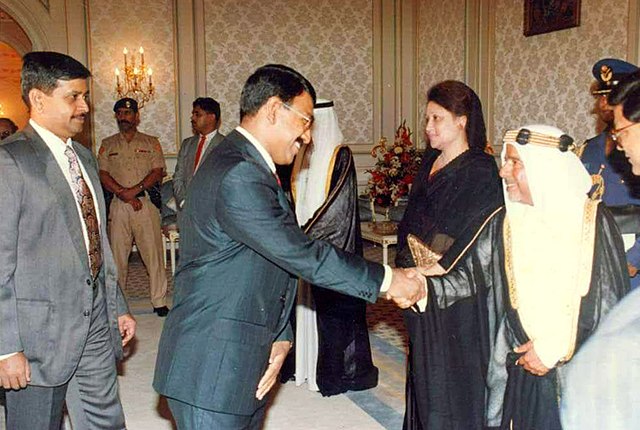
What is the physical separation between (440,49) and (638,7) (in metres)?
3.48

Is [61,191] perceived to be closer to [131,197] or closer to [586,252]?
[586,252]

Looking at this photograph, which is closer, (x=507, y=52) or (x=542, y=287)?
(x=542, y=287)

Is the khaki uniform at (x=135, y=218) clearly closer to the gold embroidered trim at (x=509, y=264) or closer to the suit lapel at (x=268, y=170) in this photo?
the suit lapel at (x=268, y=170)

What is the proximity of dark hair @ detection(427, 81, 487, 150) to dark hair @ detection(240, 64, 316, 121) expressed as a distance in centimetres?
113

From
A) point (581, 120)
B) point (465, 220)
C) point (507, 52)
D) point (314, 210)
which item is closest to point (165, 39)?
point (507, 52)

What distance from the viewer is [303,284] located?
455 cm

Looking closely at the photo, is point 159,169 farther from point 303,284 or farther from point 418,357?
point 418,357

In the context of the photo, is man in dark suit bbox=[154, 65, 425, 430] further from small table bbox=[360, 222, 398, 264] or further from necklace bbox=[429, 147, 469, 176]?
small table bbox=[360, 222, 398, 264]

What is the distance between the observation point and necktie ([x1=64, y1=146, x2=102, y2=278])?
2.73m

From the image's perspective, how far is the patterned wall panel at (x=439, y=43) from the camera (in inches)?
349

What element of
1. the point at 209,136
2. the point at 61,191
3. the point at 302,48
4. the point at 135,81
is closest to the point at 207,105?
the point at 209,136

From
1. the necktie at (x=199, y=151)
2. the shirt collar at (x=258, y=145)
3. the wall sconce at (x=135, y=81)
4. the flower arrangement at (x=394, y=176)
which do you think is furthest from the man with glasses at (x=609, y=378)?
the wall sconce at (x=135, y=81)

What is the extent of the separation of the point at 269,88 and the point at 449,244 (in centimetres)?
120

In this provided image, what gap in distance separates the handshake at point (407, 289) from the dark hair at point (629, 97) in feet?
2.87
